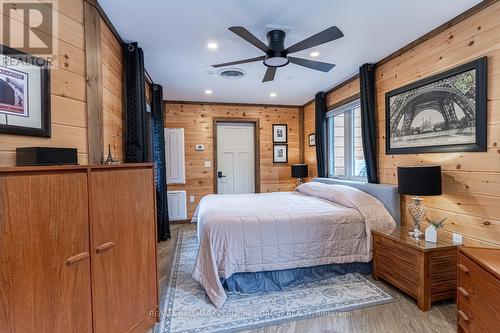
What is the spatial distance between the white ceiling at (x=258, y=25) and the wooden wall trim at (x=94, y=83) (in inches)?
6.9

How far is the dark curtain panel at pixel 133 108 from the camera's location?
2613mm

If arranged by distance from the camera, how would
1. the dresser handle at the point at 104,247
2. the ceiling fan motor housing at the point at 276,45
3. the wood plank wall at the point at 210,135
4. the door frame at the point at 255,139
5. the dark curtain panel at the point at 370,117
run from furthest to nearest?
the door frame at the point at 255,139 < the wood plank wall at the point at 210,135 < the dark curtain panel at the point at 370,117 < the ceiling fan motor housing at the point at 276,45 < the dresser handle at the point at 104,247

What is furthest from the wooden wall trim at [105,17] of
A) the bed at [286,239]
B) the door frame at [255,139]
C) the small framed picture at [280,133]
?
the small framed picture at [280,133]

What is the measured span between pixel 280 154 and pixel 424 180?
348 centimetres

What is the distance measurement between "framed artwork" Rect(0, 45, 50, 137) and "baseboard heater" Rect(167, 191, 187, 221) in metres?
3.47

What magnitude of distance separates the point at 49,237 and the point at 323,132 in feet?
14.1

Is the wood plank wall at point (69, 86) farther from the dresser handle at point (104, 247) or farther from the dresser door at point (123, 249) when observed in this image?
the dresser handle at point (104, 247)

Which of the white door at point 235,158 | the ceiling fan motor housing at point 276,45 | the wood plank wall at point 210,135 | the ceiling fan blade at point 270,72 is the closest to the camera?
the ceiling fan motor housing at point 276,45

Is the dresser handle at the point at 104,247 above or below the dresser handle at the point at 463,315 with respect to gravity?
above

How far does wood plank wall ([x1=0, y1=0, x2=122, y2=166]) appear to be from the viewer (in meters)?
1.63

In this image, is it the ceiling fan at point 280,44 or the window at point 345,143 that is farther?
the window at point 345,143

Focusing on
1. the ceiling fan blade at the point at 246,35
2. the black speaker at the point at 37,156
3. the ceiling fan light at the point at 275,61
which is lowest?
the black speaker at the point at 37,156

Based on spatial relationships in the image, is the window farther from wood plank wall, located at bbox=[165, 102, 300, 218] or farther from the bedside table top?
the bedside table top

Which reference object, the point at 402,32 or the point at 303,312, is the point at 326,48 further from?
the point at 303,312
